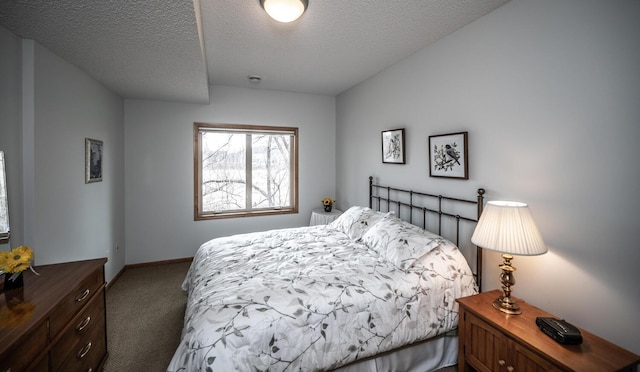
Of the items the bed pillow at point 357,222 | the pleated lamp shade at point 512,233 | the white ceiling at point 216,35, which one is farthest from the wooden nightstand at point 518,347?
the white ceiling at point 216,35

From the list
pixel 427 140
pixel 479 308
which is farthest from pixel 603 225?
pixel 427 140

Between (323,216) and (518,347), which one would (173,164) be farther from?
(518,347)

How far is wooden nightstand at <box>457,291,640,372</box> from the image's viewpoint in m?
1.24

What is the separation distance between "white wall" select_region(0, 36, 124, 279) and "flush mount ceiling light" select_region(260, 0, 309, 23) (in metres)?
1.77

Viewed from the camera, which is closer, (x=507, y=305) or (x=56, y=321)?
(x=56, y=321)

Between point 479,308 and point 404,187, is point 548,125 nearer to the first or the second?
point 479,308

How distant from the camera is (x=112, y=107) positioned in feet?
10.8

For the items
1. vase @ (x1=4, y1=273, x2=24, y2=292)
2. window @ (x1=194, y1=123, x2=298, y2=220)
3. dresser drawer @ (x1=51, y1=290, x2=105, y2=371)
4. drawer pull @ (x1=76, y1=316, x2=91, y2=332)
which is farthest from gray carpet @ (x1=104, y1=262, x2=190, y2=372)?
window @ (x1=194, y1=123, x2=298, y2=220)

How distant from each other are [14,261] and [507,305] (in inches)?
111

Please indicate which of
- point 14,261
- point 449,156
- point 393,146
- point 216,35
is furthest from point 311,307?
point 216,35

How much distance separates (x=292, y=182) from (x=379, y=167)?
1.62 m

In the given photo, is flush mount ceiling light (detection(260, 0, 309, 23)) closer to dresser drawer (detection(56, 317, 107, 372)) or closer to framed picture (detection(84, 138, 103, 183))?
framed picture (detection(84, 138, 103, 183))

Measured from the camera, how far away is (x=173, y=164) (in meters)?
3.86

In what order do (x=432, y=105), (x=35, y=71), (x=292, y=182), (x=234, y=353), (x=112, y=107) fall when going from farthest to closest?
1. (x=292, y=182)
2. (x=112, y=107)
3. (x=432, y=105)
4. (x=35, y=71)
5. (x=234, y=353)
